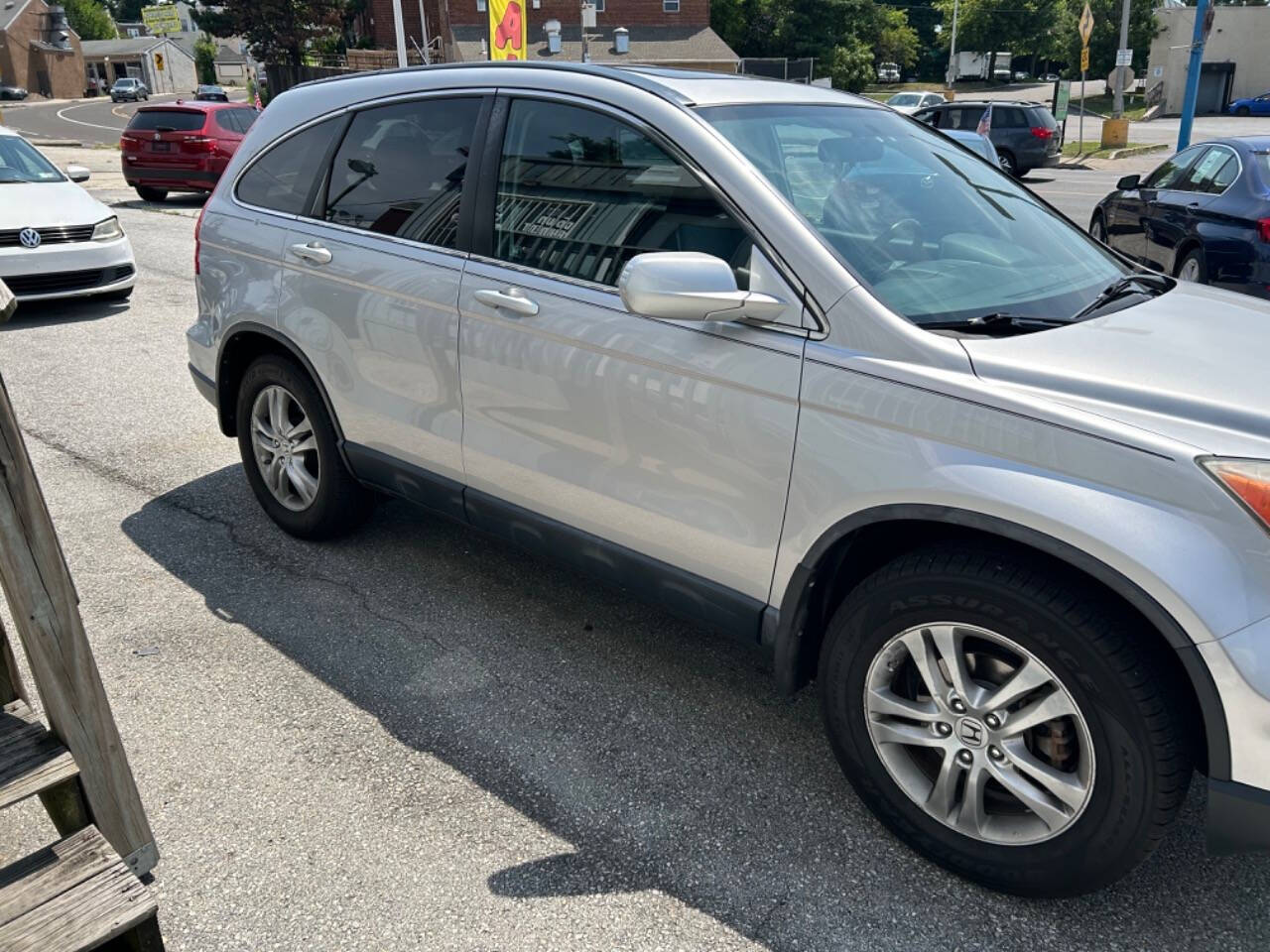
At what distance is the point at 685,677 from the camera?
11.5ft

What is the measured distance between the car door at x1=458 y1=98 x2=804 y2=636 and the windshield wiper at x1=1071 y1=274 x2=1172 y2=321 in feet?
2.84

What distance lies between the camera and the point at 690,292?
101 inches

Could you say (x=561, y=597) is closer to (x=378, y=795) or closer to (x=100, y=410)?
(x=378, y=795)

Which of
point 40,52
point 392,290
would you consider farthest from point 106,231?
Result: point 40,52

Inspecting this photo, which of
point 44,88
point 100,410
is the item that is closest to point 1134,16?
point 100,410

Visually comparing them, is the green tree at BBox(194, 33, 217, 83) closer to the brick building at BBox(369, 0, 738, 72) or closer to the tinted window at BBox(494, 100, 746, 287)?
the brick building at BBox(369, 0, 738, 72)

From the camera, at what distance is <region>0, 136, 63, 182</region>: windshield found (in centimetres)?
959

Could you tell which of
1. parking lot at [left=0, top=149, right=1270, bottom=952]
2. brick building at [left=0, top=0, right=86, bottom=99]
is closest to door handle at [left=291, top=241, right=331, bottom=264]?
parking lot at [left=0, top=149, right=1270, bottom=952]

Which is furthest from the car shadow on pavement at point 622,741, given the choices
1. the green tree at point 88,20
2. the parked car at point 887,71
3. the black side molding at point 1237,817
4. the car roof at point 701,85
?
the green tree at point 88,20

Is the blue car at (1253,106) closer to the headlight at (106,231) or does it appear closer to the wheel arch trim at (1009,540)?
the headlight at (106,231)

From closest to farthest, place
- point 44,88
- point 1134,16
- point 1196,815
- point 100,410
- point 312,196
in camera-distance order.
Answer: point 1196,815
point 312,196
point 100,410
point 1134,16
point 44,88

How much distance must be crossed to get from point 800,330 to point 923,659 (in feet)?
2.84

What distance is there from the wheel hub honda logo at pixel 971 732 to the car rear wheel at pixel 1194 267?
6463 mm

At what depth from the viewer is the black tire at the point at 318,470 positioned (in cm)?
415
